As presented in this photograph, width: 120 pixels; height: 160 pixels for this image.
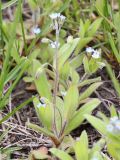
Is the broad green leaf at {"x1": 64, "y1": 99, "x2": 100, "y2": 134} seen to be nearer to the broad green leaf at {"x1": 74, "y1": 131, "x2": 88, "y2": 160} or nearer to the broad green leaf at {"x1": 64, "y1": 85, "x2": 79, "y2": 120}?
the broad green leaf at {"x1": 64, "y1": 85, "x2": 79, "y2": 120}

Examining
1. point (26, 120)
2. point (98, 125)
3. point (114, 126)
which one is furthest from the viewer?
point (26, 120)

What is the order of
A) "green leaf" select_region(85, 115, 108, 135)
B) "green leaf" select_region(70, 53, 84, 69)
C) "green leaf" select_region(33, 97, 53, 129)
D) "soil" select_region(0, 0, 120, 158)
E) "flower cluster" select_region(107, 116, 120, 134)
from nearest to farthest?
"flower cluster" select_region(107, 116, 120, 134), "green leaf" select_region(85, 115, 108, 135), "green leaf" select_region(33, 97, 53, 129), "soil" select_region(0, 0, 120, 158), "green leaf" select_region(70, 53, 84, 69)

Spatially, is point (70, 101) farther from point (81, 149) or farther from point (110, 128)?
point (110, 128)

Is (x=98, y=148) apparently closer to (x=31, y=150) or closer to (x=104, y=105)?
(x=31, y=150)

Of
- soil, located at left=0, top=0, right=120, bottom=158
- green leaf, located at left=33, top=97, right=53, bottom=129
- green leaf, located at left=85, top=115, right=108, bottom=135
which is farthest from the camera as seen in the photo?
soil, located at left=0, top=0, right=120, bottom=158

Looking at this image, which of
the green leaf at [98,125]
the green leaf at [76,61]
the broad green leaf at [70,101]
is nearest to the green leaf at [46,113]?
the broad green leaf at [70,101]

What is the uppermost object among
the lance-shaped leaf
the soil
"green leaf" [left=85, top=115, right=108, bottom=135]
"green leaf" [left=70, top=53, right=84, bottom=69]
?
the lance-shaped leaf

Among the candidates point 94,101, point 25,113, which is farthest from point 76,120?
point 25,113

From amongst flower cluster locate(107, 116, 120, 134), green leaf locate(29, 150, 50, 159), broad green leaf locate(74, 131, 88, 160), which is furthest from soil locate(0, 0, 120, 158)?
flower cluster locate(107, 116, 120, 134)

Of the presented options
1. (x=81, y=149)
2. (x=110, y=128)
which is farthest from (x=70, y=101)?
(x=110, y=128)

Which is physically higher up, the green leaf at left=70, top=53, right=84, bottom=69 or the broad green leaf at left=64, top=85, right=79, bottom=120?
the green leaf at left=70, top=53, right=84, bottom=69

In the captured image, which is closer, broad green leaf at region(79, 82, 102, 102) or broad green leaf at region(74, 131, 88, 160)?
broad green leaf at region(74, 131, 88, 160)
